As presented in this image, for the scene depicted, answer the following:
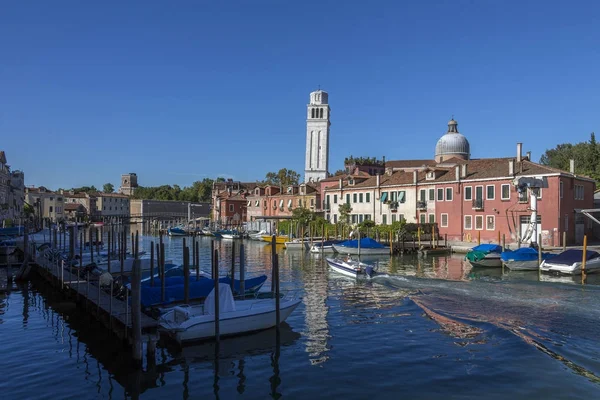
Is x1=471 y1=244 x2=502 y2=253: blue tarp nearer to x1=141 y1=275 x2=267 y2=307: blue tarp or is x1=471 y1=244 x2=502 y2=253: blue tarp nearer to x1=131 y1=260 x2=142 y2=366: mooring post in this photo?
x1=141 y1=275 x2=267 y2=307: blue tarp

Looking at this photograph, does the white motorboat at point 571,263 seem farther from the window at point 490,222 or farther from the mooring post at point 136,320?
the mooring post at point 136,320

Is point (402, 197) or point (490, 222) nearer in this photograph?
point (490, 222)

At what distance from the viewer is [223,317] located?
52.7 feet

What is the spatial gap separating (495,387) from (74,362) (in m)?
10.9

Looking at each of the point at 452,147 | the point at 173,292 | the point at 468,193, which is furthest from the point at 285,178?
the point at 173,292

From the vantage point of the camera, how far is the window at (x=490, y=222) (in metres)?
43.4

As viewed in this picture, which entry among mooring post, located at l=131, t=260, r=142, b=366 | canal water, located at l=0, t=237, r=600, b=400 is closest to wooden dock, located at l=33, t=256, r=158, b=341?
mooring post, located at l=131, t=260, r=142, b=366

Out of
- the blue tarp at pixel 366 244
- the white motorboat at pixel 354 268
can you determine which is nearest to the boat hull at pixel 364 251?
the blue tarp at pixel 366 244

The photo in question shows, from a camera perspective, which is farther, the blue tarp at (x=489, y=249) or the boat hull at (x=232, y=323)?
the blue tarp at (x=489, y=249)

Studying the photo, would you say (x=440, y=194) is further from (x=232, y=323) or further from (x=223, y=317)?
(x=223, y=317)

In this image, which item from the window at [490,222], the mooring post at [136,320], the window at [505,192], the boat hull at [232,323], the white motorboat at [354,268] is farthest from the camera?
the window at [490,222]

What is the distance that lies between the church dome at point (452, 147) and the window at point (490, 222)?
28.1m

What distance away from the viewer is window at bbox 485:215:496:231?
1710 inches

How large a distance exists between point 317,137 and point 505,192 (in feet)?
162
